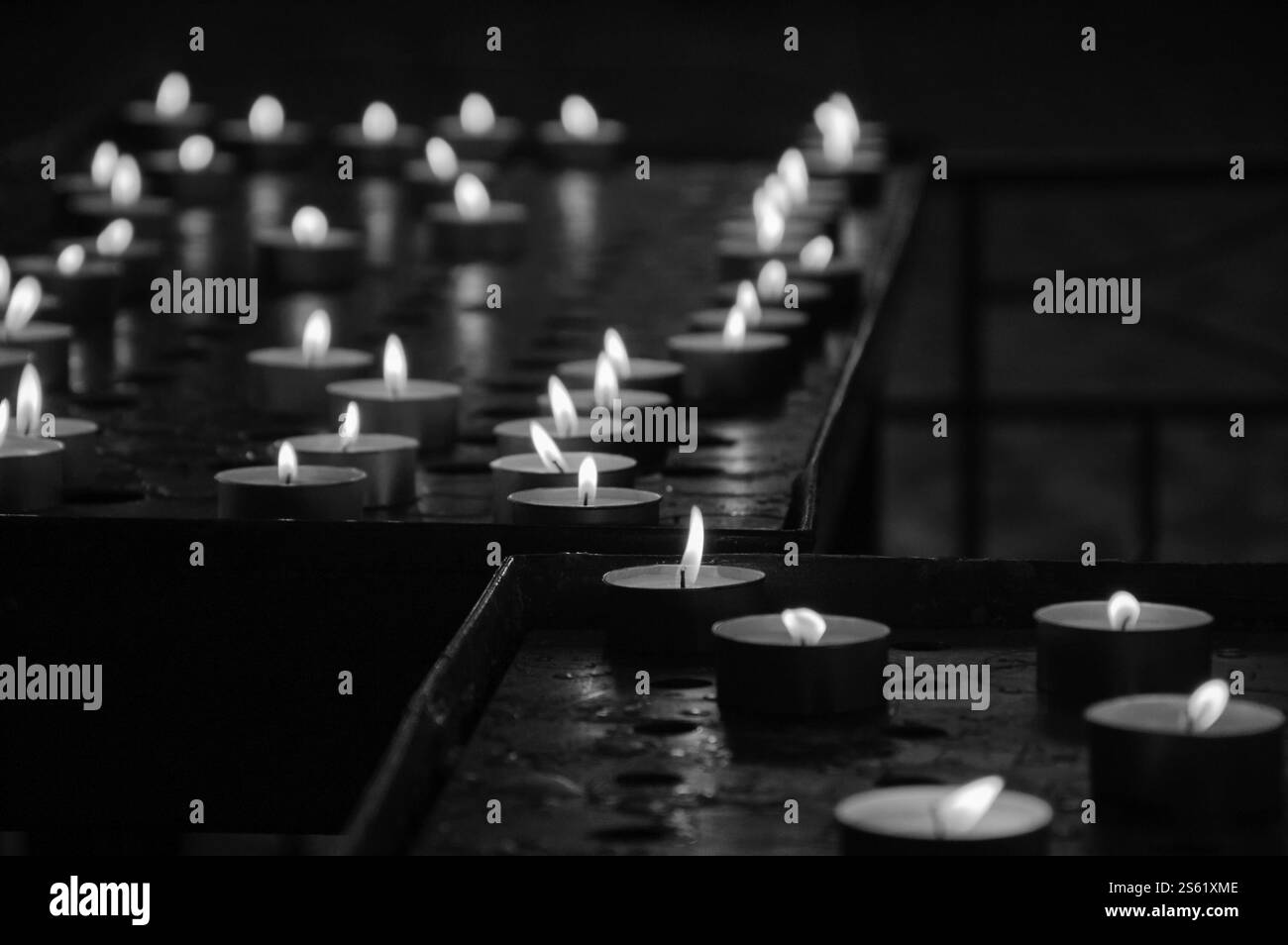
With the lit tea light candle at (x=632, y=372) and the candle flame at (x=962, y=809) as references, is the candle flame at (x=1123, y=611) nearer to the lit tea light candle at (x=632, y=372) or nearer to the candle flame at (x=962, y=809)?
the candle flame at (x=962, y=809)

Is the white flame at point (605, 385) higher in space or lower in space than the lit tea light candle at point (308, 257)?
lower

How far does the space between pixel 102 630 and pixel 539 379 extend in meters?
→ 1.32

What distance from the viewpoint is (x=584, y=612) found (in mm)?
2189

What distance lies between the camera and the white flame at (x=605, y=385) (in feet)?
10.3

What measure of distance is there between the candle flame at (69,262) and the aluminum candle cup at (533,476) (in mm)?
1612

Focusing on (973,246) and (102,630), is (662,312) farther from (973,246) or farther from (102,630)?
(973,246)

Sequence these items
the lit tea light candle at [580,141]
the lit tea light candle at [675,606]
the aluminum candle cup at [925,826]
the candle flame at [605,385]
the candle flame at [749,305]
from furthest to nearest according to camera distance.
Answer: the lit tea light candle at [580,141] → the candle flame at [749,305] → the candle flame at [605,385] → the lit tea light candle at [675,606] → the aluminum candle cup at [925,826]

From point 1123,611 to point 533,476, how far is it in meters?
0.86

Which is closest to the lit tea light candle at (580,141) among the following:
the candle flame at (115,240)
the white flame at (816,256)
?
the candle flame at (115,240)

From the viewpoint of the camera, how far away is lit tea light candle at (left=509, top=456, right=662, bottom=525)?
8.20 ft

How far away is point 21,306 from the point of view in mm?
3730

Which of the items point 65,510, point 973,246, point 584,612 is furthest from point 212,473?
point 973,246

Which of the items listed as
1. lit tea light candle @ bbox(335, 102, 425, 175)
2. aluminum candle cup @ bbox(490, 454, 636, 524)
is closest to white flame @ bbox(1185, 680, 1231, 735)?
aluminum candle cup @ bbox(490, 454, 636, 524)

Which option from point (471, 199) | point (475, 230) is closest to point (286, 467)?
point (475, 230)
